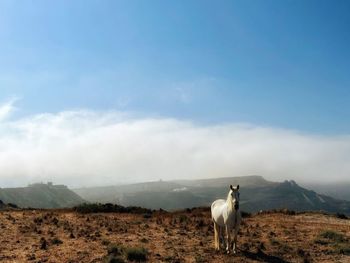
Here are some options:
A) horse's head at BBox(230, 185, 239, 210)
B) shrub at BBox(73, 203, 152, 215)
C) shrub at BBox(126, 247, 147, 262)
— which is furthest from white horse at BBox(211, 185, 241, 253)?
shrub at BBox(73, 203, 152, 215)

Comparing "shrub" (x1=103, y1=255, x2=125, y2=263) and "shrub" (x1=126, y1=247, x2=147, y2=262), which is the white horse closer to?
"shrub" (x1=126, y1=247, x2=147, y2=262)

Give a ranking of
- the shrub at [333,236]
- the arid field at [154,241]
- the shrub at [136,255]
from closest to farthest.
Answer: the shrub at [136,255], the arid field at [154,241], the shrub at [333,236]

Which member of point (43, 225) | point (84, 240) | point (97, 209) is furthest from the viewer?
point (97, 209)

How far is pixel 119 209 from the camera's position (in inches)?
1757

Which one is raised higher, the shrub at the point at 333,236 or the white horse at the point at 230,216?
the white horse at the point at 230,216

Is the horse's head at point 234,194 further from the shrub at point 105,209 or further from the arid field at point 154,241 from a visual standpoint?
the shrub at point 105,209

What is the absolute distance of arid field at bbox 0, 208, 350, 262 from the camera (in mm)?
20531

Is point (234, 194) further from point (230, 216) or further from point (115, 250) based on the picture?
point (115, 250)

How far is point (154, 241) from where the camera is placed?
81.6ft

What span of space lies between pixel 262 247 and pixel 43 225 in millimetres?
16164

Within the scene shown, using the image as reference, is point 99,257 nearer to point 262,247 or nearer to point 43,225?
point 262,247

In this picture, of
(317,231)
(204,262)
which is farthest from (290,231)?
(204,262)

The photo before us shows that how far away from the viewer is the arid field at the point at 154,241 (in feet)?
67.4

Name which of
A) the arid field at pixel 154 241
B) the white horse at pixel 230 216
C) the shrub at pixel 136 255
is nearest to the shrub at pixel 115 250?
the arid field at pixel 154 241
